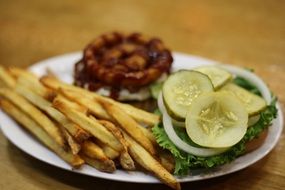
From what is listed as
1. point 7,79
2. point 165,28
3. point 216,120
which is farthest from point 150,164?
point 165,28

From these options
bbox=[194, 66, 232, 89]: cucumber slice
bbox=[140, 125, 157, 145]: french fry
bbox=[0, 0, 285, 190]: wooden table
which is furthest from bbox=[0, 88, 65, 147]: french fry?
bbox=[194, 66, 232, 89]: cucumber slice

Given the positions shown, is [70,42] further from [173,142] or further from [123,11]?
[173,142]

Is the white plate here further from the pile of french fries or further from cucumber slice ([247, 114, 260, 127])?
cucumber slice ([247, 114, 260, 127])

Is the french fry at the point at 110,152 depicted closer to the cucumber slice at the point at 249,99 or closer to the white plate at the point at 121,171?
the white plate at the point at 121,171

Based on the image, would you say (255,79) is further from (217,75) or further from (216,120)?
(216,120)

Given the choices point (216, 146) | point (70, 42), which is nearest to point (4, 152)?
point (216, 146)
